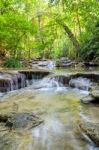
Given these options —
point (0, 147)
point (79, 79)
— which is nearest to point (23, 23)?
point (79, 79)

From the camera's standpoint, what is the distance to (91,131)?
4.66 metres

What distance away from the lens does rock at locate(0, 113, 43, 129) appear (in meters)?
5.28

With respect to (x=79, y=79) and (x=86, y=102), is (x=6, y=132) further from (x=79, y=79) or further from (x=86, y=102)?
(x=79, y=79)

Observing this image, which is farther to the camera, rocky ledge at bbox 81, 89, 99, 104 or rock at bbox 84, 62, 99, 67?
rock at bbox 84, 62, 99, 67

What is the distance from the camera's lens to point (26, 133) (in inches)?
193

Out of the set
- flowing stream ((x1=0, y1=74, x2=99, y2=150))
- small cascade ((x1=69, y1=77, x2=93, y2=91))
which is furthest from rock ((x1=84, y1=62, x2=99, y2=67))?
flowing stream ((x1=0, y1=74, x2=99, y2=150))

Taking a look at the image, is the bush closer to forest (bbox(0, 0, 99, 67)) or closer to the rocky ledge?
forest (bbox(0, 0, 99, 67))

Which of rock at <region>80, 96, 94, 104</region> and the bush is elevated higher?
the bush

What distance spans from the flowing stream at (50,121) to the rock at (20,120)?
0.14 m

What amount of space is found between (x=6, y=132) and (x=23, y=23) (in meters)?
9.73

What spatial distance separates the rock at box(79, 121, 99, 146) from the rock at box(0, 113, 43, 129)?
3.20 ft

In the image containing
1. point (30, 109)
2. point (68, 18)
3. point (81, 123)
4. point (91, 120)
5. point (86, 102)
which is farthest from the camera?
point (68, 18)

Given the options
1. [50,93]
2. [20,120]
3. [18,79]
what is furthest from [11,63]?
[20,120]

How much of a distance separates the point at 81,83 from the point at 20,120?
5198 mm
